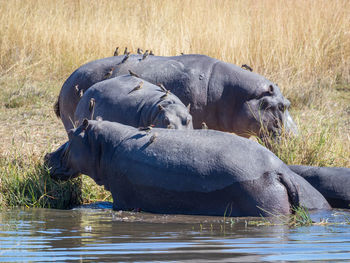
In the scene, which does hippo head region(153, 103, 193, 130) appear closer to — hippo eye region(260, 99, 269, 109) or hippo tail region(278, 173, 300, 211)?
hippo tail region(278, 173, 300, 211)

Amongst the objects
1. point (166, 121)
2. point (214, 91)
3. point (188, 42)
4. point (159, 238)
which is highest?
point (188, 42)

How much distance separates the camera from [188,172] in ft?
20.5

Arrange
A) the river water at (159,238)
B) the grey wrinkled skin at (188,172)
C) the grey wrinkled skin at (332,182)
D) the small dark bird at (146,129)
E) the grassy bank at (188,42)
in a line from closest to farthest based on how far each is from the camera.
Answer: the river water at (159,238) → the grey wrinkled skin at (188,172) → the small dark bird at (146,129) → the grey wrinkled skin at (332,182) → the grassy bank at (188,42)

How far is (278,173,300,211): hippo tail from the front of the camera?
6.14 metres

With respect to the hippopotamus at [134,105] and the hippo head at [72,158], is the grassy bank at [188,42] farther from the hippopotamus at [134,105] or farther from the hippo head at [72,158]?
the hippo head at [72,158]

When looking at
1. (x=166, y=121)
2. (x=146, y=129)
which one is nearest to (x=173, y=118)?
(x=166, y=121)

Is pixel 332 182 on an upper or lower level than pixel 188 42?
lower

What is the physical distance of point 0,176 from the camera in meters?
6.98

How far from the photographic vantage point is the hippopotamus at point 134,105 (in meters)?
7.20

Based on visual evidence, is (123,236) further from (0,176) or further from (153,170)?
(0,176)

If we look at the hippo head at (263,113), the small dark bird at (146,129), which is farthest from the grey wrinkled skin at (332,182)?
the hippo head at (263,113)

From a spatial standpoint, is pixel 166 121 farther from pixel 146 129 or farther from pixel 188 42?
pixel 188 42

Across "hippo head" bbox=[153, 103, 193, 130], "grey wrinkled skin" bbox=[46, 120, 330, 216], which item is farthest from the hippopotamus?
"grey wrinkled skin" bbox=[46, 120, 330, 216]

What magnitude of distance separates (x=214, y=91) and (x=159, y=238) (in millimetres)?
4081
